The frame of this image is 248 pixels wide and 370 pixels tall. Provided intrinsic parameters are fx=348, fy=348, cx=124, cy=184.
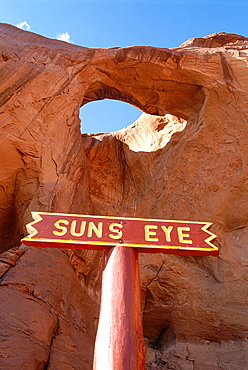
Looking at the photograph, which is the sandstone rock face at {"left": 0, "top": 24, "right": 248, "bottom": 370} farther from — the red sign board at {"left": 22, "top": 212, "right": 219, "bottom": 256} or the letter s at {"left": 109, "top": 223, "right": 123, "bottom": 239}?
the letter s at {"left": 109, "top": 223, "right": 123, "bottom": 239}

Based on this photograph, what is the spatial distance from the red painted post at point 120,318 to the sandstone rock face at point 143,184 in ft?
7.26

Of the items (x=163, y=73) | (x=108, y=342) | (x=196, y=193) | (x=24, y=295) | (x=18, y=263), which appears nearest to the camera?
(x=108, y=342)

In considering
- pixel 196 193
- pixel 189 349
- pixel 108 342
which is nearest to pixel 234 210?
pixel 196 193

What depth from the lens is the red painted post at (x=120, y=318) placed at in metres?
3.09

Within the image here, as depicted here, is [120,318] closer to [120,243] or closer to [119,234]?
[120,243]

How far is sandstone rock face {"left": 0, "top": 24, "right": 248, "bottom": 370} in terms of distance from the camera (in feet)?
21.0

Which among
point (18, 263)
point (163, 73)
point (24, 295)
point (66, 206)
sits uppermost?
point (163, 73)

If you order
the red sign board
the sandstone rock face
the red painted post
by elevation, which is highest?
the sandstone rock face

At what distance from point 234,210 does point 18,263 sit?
5.58 meters

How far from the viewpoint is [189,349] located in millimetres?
7988

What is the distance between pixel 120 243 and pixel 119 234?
11 cm

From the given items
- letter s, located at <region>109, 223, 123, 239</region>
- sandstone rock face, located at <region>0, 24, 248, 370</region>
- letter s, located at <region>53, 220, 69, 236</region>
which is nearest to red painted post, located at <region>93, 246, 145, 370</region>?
letter s, located at <region>109, 223, 123, 239</region>

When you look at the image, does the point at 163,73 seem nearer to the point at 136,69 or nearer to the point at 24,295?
the point at 136,69

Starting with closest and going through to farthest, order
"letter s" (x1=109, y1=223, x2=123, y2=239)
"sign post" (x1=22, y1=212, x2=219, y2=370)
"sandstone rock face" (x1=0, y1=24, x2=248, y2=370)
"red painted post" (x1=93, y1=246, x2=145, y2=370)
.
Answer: "red painted post" (x1=93, y1=246, x2=145, y2=370) → "sign post" (x1=22, y1=212, x2=219, y2=370) → "letter s" (x1=109, y1=223, x2=123, y2=239) → "sandstone rock face" (x1=0, y1=24, x2=248, y2=370)
